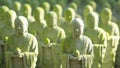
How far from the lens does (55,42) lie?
11328 millimetres

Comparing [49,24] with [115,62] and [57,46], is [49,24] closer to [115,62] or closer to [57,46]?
[57,46]

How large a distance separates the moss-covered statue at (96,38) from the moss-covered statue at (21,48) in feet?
6.00

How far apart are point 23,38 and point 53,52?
1.74 meters

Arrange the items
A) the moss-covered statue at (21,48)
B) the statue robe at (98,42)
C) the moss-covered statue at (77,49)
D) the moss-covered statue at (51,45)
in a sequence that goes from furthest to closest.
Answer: the moss-covered statue at (51,45)
the statue robe at (98,42)
the moss-covered statue at (21,48)
the moss-covered statue at (77,49)

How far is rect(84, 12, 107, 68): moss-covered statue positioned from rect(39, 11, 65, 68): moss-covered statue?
2.25ft

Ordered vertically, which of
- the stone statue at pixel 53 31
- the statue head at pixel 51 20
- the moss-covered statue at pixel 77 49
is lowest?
the moss-covered statue at pixel 77 49

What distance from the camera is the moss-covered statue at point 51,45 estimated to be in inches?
437

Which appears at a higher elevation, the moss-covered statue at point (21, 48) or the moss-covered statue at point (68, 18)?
the moss-covered statue at point (68, 18)

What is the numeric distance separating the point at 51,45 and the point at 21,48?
1623mm

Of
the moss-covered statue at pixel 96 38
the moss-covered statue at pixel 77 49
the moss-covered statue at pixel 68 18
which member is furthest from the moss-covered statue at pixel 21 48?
the moss-covered statue at pixel 68 18

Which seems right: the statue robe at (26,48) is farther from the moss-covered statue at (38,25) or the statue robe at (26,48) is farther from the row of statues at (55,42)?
the moss-covered statue at (38,25)

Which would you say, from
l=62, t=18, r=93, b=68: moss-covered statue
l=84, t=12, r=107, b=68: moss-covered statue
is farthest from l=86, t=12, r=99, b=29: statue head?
l=62, t=18, r=93, b=68: moss-covered statue

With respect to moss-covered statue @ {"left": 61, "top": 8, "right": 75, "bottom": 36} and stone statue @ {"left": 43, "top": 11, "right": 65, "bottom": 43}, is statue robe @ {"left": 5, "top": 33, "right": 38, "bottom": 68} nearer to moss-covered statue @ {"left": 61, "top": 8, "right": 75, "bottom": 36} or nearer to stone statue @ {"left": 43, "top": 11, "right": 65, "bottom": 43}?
stone statue @ {"left": 43, "top": 11, "right": 65, "bottom": 43}

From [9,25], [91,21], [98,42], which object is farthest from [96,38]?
[9,25]
